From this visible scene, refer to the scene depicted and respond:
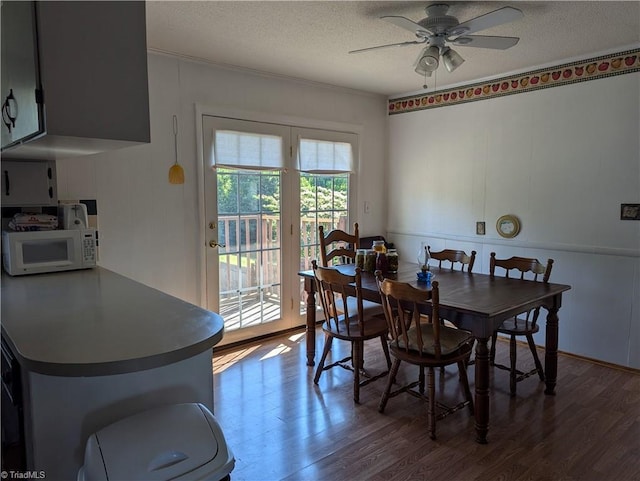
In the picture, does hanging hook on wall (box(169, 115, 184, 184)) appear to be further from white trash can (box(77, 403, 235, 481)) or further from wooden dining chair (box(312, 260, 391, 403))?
white trash can (box(77, 403, 235, 481))

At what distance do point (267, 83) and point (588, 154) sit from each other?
2.61m

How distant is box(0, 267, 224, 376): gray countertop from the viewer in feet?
4.02

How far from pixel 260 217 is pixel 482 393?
2.29m

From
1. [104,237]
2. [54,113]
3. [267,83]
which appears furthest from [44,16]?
[267,83]

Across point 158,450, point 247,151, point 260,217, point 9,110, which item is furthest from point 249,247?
point 158,450

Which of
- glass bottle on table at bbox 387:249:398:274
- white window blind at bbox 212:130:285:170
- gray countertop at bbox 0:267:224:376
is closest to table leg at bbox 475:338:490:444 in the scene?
glass bottle on table at bbox 387:249:398:274

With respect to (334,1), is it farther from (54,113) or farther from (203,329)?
(203,329)

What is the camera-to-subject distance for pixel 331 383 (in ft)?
10.3

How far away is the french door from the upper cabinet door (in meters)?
1.84

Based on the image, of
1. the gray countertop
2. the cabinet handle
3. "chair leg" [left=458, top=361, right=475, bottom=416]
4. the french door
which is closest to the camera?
the gray countertop

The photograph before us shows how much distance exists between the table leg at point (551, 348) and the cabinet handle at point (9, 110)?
9.45ft

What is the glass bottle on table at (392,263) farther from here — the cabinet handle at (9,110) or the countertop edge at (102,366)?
the cabinet handle at (9,110)

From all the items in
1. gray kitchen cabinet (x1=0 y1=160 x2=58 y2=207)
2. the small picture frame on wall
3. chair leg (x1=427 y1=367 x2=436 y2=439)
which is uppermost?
gray kitchen cabinet (x1=0 y1=160 x2=58 y2=207)

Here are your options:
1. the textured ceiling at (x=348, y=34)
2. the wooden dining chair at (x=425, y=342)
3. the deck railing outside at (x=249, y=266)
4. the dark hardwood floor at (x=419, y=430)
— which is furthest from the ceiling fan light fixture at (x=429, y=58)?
the dark hardwood floor at (x=419, y=430)
